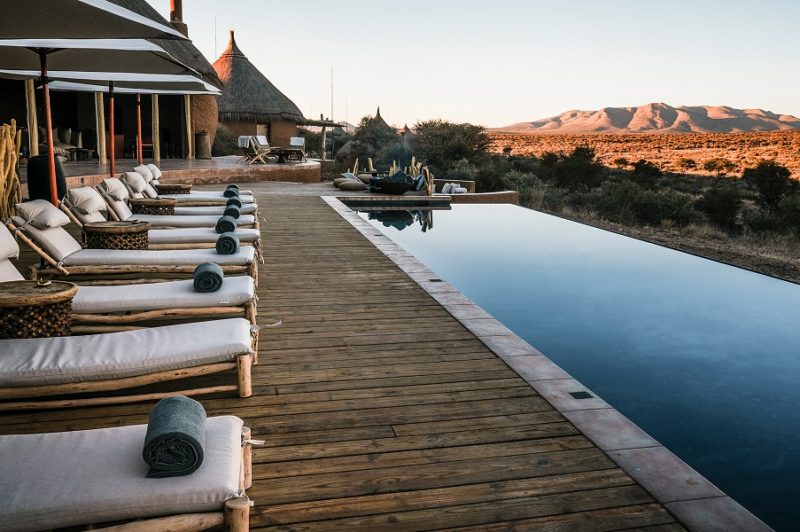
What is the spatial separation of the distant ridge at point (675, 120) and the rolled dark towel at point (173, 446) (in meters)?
78.6

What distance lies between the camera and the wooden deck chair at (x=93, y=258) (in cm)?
441

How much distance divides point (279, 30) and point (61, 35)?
82.0ft

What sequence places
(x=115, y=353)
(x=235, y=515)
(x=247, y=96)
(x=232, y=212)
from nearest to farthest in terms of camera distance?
(x=235, y=515) → (x=115, y=353) → (x=232, y=212) → (x=247, y=96)

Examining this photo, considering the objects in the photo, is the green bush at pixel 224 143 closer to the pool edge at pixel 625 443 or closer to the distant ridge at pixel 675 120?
the pool edge at pixel 625 443

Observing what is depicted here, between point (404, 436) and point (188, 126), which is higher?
point (188, 126)

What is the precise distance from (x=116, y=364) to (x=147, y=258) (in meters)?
2.13

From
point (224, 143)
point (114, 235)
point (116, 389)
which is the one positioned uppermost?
point (224, 143)

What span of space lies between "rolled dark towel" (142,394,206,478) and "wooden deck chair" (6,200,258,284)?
2.92 meters

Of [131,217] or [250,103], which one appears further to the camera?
[250,103]

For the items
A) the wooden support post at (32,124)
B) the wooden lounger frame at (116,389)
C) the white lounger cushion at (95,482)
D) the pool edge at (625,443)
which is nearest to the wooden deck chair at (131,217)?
the pool edge at (625,443)

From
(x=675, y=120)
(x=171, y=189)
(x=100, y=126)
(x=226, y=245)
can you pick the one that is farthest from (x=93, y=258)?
(x=675, y=120)

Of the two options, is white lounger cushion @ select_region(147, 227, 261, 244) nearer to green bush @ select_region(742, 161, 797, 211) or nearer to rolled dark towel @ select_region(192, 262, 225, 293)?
rolled dark towel @ select_region(192, 262, 225, 293)

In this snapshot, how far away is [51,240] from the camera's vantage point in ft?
14.9

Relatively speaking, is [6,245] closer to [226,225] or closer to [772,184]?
[226,225]
